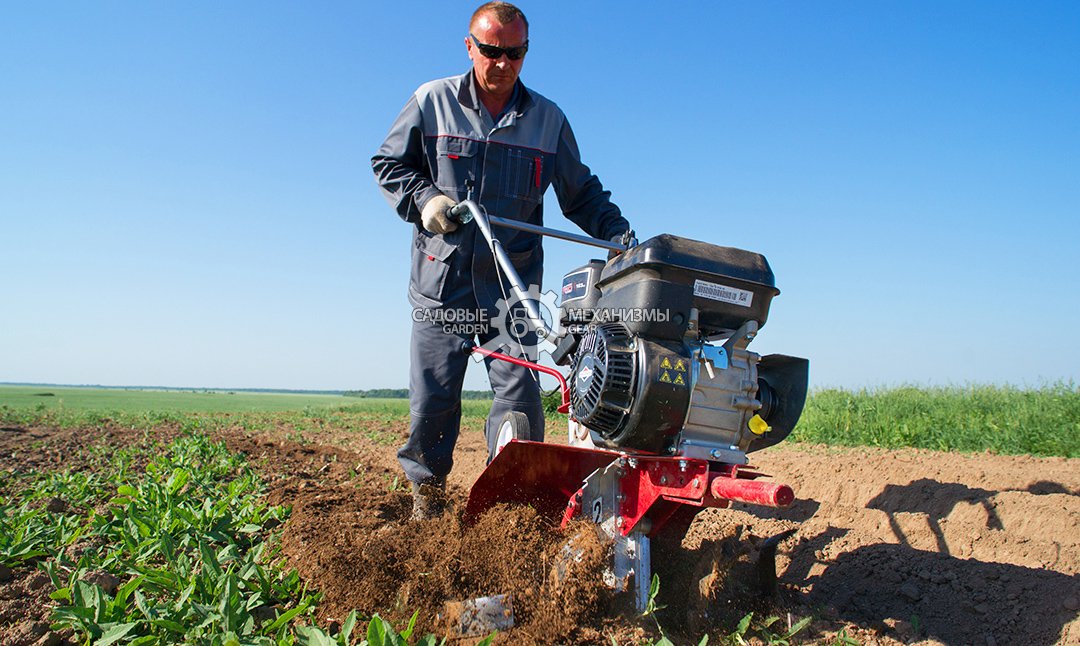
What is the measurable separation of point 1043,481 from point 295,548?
4240 mm

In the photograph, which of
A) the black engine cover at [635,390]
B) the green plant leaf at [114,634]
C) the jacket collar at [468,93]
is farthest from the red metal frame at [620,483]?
the jacket collar at [468,93]

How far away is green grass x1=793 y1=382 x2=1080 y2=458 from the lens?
763 cm

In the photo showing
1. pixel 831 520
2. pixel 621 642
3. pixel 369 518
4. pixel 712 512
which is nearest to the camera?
pixel 621 642

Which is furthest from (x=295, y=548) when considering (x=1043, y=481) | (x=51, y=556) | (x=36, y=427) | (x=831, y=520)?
(x=36, y=427)

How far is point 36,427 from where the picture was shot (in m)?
10.2

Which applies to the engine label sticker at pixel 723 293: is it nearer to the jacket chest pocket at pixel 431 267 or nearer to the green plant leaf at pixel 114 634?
the jacket chest pocket at pixel 431 267

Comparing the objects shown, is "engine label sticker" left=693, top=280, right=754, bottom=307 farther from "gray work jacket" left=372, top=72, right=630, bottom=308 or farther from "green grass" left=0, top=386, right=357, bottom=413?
"green grass" left=0, top=386, right=357, bottom=413

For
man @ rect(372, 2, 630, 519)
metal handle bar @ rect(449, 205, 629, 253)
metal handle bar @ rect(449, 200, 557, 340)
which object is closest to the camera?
metal handle bar @ rect(449, 200, 557, 340)

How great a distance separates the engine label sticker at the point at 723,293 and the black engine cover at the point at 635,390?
0.60 feet

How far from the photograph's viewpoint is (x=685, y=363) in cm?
221

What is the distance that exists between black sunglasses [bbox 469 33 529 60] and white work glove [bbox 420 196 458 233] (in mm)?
645

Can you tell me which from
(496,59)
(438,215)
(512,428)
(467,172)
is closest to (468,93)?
(496,59)

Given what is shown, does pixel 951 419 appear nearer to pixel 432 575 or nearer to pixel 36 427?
pixel 432 575

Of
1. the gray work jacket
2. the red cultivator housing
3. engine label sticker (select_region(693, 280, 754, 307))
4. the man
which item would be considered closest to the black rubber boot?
the man
